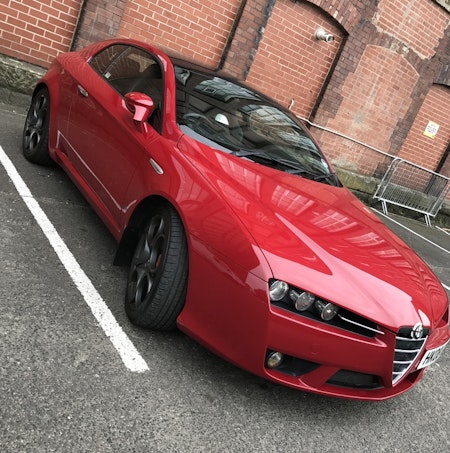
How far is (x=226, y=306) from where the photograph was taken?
2.31m

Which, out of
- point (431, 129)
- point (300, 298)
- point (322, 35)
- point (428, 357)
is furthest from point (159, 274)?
point (431, 129)

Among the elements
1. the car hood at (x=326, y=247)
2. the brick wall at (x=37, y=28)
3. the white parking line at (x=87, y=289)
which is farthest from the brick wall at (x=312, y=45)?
the car hood at (x=326, y=247)

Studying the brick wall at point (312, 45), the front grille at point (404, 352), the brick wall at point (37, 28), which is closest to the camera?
the front grille at point (404, 352)

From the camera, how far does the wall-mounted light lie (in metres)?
8.41

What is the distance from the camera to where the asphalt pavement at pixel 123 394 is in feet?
6.70

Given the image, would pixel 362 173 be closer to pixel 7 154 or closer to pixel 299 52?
pixel 299 52

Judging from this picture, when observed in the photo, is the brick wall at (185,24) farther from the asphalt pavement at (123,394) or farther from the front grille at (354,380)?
the front grille at (354,380)

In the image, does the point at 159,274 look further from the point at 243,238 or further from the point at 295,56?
the point at 295,56

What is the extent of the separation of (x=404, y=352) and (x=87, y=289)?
1.87 meters

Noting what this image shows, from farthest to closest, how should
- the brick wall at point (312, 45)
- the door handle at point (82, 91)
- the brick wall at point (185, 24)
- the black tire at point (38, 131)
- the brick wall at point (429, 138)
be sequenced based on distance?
the brick wall at point (429, 138)
the brick wall at point (185, 24)
the brick wall at point (312, 45)
the black tire at point (38, 131)
the door handle at point (82, 91)

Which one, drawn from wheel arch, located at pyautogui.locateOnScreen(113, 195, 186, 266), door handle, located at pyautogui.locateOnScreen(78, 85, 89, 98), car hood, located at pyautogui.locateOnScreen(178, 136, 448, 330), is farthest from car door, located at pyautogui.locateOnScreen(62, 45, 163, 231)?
car hood, located at pyautogui.locateOnScreen(178, 136, 448, 330)

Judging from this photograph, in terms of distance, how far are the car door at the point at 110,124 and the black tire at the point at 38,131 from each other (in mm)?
503

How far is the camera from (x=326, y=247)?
2.50m

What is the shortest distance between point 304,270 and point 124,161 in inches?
60.4
